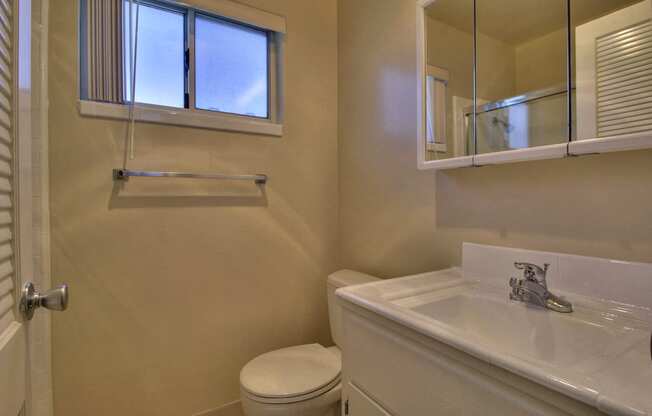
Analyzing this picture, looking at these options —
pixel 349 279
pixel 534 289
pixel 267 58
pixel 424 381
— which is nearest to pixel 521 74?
pixel 534 289

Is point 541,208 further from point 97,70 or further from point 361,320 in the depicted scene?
point 97,70

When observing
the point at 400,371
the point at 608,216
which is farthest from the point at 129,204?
the point at 608,216

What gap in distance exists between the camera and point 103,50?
4.29ft

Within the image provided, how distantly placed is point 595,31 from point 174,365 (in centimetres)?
198

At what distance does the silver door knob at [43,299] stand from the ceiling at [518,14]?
4.61ft

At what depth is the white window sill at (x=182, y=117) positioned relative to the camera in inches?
51.1

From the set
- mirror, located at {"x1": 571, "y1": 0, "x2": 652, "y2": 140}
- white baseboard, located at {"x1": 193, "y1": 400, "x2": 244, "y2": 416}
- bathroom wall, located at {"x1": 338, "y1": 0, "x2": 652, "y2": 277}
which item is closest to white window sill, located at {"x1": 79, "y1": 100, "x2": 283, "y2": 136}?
bathroom wall, located at {"x1": 338, "y1": 0, "x2": 652, "y2": 277}

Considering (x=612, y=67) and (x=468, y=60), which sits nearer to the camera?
(x=612, y=67)

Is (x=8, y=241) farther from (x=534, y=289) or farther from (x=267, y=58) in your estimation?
(x=267, y=58)

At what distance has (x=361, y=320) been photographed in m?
0.89

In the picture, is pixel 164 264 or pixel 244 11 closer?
pixel 164 264

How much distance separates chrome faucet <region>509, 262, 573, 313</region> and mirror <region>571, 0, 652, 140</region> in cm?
38

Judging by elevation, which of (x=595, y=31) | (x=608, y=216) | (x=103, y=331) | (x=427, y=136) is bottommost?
(x=103, y=331)

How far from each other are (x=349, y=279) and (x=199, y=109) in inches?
45.7
